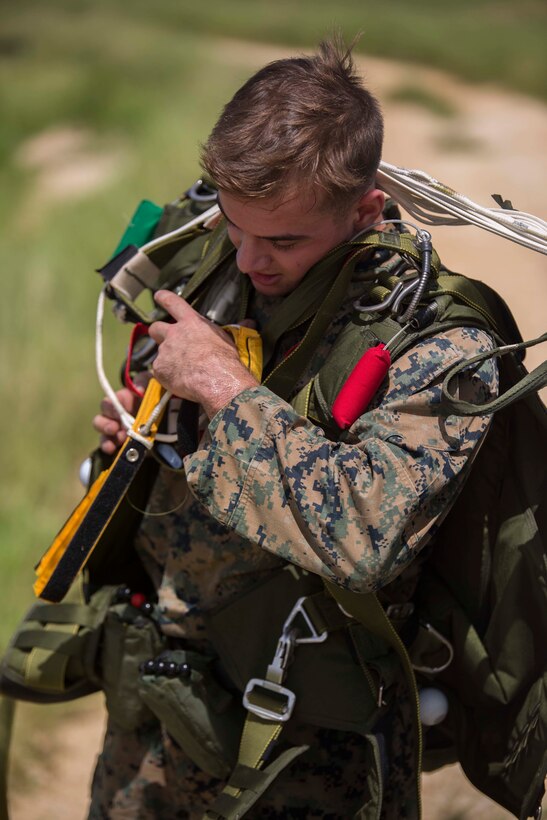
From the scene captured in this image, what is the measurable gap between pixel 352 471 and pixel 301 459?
0.34ft

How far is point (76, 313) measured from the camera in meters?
7.19

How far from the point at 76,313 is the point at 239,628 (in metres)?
4.85

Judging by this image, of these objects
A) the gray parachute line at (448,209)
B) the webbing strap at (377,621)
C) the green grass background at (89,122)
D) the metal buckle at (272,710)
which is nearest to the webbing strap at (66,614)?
the metal buckle at (272,710)

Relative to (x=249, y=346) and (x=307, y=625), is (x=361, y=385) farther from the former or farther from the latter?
(x=307, y=625)

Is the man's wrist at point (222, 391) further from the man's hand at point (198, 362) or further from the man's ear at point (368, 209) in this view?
the man's ear at point (368, 209)

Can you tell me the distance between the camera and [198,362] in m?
2.36

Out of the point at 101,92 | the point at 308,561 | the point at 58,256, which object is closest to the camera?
the point at 308,561

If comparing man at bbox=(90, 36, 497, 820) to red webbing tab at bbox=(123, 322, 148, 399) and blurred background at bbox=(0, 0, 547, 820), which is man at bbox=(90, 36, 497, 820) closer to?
red webbing tab at bbox=(123, 322, 148, 399)

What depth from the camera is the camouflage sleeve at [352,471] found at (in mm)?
2168

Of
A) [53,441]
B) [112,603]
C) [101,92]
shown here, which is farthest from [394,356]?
[101,92]

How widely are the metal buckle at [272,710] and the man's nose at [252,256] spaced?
95 cm

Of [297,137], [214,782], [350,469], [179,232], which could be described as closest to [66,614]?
[214,782]

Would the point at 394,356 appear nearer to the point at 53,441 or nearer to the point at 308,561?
the point at 308,561

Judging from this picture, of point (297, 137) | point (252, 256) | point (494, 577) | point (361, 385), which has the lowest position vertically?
point (494, 577)
